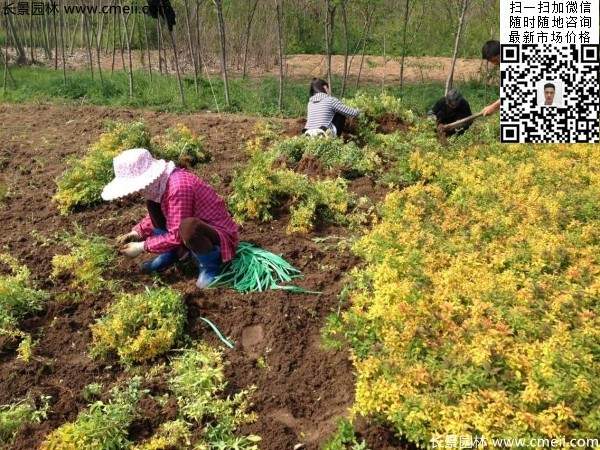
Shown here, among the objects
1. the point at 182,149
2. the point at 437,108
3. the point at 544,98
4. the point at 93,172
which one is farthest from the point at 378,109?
the point at 93,172

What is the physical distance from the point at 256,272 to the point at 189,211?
26.6 inches

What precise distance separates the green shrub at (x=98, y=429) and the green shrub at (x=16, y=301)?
973 mm

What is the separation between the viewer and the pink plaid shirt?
3918mm

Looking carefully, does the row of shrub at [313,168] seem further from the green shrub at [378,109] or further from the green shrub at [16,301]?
the green shrub at [16,301]

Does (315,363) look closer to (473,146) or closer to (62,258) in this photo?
(62,258)

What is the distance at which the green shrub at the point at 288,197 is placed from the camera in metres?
5.10

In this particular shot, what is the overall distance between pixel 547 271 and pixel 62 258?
11.5 feet

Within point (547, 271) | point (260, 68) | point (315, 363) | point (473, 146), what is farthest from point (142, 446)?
point (260, 68)

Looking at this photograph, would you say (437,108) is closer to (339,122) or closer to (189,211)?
(339,122)

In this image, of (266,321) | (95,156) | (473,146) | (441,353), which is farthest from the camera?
(473,146)

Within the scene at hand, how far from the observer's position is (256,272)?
421cm

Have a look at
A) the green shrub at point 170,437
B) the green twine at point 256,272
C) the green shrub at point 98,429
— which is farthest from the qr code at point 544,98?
the green shrub at point 98,429

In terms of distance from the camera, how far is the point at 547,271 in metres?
3.79

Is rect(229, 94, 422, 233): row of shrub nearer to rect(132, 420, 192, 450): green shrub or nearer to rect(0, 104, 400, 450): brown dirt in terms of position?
rect(0, 104, 400, 450): brown dirt
